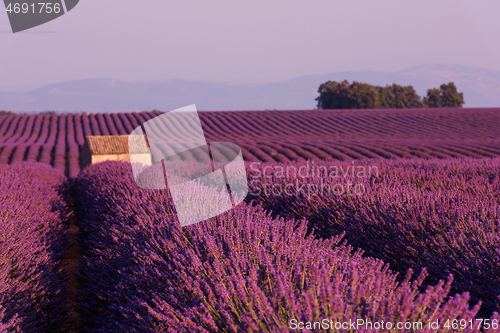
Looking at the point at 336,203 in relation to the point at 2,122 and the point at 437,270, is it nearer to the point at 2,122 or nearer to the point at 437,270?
the point at 437,270

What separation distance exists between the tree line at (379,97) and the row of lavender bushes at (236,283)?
40975 millimetres

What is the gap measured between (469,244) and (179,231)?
1.94 m

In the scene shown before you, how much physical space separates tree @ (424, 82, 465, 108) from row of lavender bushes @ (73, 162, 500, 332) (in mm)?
49559

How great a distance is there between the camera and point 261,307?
1.50 meters

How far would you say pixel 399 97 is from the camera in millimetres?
45562

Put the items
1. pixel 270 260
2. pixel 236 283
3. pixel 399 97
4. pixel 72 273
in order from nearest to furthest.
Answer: pixel 236 283 < pixel 270 260 < pixel 72 273 < pixel 399 97

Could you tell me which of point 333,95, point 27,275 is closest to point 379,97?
point 333,95

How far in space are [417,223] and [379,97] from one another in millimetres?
43499

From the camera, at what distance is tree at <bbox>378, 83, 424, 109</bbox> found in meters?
44.5

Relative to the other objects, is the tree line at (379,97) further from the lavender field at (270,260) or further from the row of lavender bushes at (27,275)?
the row of lavender bushes at (27,275)

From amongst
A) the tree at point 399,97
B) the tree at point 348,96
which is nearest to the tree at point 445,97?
the tree at point 399,97

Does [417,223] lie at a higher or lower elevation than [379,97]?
higher

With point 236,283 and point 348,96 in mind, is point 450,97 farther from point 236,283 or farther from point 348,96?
point 236,283
